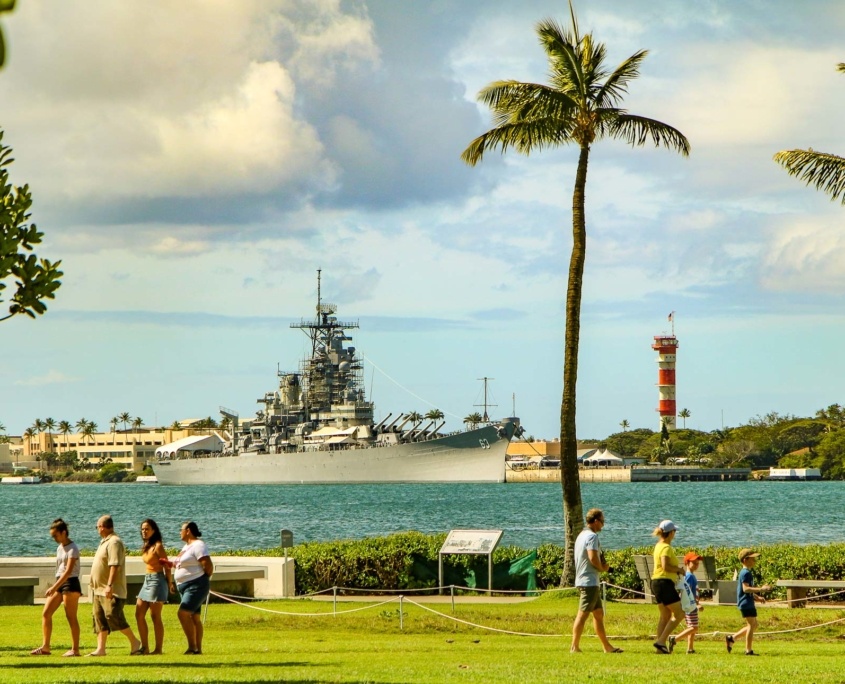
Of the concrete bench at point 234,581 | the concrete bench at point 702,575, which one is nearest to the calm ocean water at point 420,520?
the concrete bench at point 234,581

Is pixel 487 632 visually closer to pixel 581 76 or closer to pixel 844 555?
pixel 844 555

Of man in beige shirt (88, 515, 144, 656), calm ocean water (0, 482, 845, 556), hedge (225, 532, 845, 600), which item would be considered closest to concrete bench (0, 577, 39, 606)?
hedge (225, 532, 845, 600)

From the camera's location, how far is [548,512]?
76062 millimetres

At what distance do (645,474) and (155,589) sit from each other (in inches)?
6205

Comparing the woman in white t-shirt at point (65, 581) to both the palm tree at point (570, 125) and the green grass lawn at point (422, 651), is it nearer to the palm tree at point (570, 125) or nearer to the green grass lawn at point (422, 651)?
the green grass lawn at point (422, 651)

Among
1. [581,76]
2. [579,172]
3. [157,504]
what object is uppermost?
[581,76]

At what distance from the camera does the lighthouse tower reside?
17488 cm

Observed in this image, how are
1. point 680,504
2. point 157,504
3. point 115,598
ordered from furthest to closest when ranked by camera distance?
point 157,504 → point 680,504 → point 115,598

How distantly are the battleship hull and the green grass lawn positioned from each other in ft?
339

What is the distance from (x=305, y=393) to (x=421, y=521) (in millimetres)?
71047

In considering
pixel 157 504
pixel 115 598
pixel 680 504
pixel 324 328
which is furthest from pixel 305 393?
pixel 115 598

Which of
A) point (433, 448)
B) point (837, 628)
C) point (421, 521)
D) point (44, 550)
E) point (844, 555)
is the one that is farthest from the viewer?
point (433, 448)

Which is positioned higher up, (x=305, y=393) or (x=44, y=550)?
(x=305, y=393)

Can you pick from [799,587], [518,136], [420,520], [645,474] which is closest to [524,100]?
[518,136]
